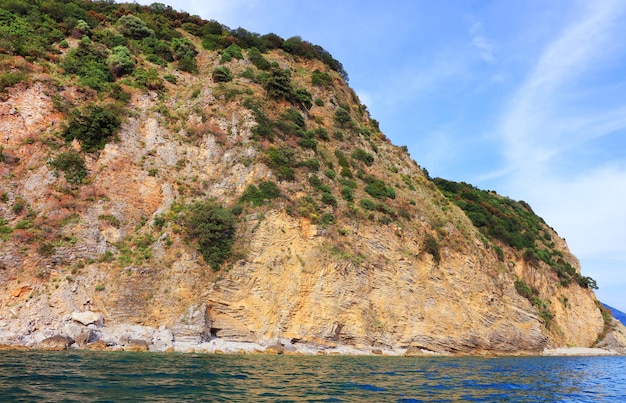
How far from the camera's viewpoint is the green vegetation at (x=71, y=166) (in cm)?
3142

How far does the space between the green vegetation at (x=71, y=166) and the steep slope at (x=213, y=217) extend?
0.37ft

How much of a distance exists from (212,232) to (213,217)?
121cm

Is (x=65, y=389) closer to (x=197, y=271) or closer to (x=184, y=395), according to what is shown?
(x=184, y=395)

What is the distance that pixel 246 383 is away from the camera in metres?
13.6

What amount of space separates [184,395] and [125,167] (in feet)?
Answer: 92.2

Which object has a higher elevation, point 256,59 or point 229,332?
point 256,59

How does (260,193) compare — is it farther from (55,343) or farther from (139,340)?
(55,343)

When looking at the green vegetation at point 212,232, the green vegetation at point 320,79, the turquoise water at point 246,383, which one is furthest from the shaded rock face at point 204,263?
the green vegetation at point 320,79

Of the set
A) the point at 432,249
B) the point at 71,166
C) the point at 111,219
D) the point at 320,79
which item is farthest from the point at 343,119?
the point at 71,166

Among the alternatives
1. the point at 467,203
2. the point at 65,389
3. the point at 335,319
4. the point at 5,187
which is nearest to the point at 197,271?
the point at 335,319

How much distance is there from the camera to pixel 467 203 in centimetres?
6253

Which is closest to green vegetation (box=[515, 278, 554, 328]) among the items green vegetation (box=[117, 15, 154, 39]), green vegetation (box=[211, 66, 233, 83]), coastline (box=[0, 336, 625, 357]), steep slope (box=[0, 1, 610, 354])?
steep slope (box=[0, 1, 610, 354])

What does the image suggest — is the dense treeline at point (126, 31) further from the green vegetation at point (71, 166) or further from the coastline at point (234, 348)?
the coastline at point (234, 348)

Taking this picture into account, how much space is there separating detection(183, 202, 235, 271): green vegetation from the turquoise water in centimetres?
1149
